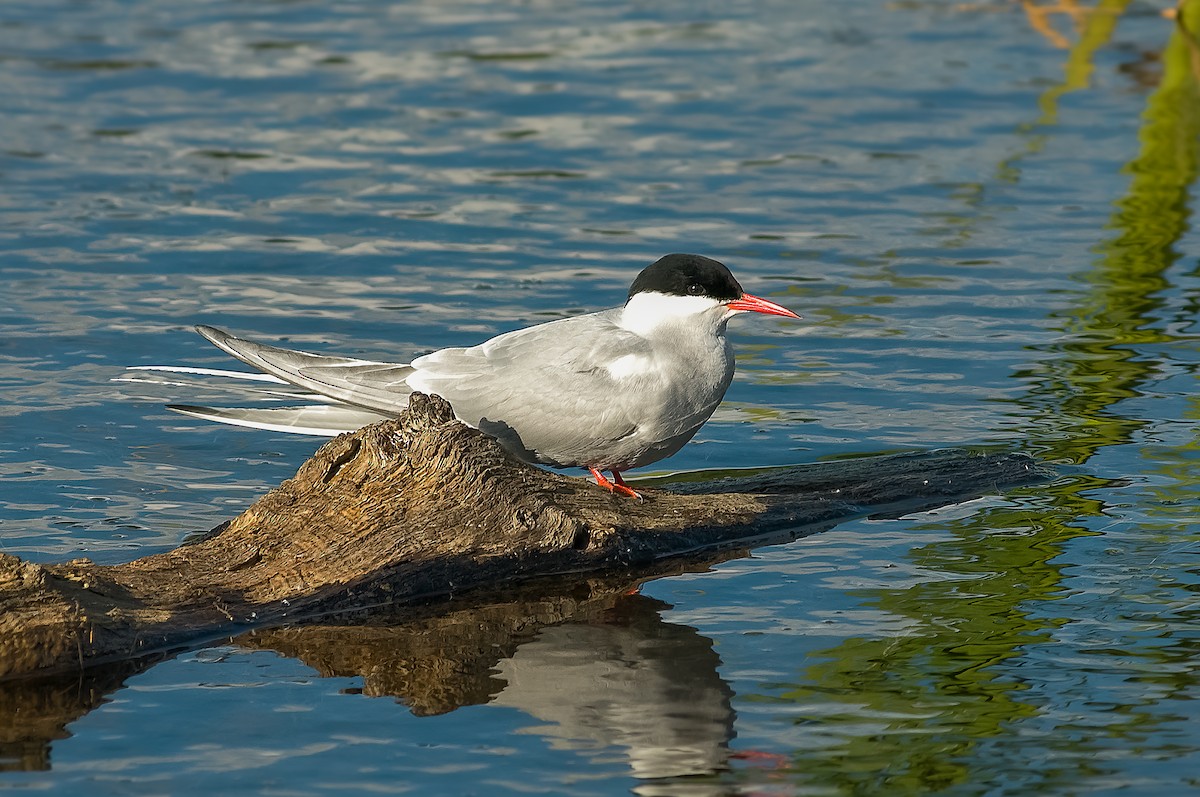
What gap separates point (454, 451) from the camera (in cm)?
A: 564

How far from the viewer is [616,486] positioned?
6.22 m

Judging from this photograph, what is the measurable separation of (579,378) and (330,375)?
2.81ft

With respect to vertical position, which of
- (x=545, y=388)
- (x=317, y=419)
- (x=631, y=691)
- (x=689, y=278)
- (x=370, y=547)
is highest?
(x=689, y=278)

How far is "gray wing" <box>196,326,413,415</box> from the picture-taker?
20.2ft

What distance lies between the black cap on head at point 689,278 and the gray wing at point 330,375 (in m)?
0.93

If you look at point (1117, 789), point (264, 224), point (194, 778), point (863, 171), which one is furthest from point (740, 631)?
point (863, 171)

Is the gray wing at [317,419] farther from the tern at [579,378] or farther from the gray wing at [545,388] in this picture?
the gray wing at [545,388]

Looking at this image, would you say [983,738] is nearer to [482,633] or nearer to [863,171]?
[482,633]

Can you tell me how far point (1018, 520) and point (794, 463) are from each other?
3.61 feet

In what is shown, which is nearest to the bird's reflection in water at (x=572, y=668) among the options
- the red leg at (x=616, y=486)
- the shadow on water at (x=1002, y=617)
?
the shadow on water at (x=1002, y=617)

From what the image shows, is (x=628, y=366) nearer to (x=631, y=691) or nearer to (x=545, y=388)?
(x=545, y=388)

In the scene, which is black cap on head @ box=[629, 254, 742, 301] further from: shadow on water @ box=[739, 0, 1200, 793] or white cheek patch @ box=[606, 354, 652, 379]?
shadow on water @ box=[739, 0, 1200, 793]

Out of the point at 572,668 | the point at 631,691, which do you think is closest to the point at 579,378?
the point at 572,668

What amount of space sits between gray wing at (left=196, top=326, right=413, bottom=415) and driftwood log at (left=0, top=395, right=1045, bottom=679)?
513mm
